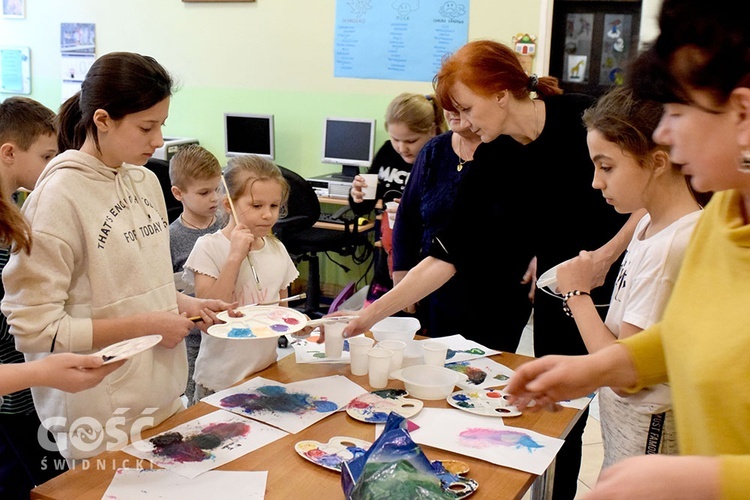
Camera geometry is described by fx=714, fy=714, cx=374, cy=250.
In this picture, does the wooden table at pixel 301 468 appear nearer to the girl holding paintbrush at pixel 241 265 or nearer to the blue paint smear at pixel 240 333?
the blue paint smear at pixel 240 333

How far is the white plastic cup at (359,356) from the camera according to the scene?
1.87 metres

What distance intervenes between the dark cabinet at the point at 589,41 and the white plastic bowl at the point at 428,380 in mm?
3488

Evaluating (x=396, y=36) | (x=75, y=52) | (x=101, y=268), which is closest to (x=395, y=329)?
(x=101, y=268)

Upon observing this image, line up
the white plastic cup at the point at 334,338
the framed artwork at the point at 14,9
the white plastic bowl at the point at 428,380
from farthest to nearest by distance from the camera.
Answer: the framed artwork at the point at 14,9 → the white plastic cup at the point at 334,338 → the white plastic bowl at the point at 428,380

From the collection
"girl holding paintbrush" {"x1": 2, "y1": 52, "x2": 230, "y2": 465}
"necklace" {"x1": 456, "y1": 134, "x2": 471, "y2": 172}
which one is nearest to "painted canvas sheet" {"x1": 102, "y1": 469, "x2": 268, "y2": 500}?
"girl holding paintbrush" {"x1": 2, "y1": 52, "x2": 230, "y2": 465}

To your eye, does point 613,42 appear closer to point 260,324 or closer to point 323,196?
point 323,196

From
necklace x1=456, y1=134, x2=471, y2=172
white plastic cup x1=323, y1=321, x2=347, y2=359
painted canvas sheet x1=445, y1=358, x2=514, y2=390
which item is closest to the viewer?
painted canvas sheet x1=445, y1=358, x2=514, y2=390

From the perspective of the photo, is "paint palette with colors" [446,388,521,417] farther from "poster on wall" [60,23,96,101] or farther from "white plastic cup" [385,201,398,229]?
"poster on wall" [60,23,96,101]

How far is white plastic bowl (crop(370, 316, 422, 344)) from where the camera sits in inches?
81.4

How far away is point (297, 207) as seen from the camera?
15.0 ft

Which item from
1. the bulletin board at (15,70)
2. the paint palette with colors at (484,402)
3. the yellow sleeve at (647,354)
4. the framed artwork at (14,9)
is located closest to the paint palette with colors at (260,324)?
the paint palette with colors at (484,402)

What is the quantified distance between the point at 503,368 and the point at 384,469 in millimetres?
856

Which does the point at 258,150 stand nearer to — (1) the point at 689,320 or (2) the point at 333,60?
(2) the point at 333,60

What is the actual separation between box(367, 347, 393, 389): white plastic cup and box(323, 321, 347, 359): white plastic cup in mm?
172
